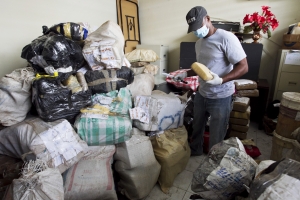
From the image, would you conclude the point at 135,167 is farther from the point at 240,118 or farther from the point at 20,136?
the point at 240,118

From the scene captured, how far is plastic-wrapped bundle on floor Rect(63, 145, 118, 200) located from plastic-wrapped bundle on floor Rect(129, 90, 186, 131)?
0.42 meters

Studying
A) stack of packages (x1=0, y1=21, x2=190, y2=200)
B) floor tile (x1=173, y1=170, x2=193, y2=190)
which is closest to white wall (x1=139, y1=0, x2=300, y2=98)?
stack of packages (x1=0, y1=21, x2=190, y2=200)

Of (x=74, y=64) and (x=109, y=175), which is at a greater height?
(x=74, y=64)

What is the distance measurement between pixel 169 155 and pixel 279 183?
1.06 m

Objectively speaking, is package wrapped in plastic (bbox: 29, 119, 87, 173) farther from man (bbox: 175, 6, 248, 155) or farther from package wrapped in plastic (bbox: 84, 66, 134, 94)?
man (bbox: 175, 6, 248, 155)

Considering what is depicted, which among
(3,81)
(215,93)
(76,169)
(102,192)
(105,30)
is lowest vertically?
(102,192)

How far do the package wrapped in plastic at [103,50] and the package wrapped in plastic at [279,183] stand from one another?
1274 mm

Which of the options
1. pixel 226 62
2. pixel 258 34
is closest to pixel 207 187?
pixel 226 62

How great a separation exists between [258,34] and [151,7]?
182 centimetres

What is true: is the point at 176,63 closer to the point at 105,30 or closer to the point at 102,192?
the point at 105,30

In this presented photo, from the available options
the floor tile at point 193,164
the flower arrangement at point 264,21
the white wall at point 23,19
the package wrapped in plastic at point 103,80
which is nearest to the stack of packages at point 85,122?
the package wrapped in plastic at point 103,80

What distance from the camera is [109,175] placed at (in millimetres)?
1181

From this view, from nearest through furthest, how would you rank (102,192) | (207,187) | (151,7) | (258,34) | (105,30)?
(207,187), (102,192), (105,30), (258,34), (151,7)

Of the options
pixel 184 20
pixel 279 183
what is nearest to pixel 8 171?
pixel 279 183
